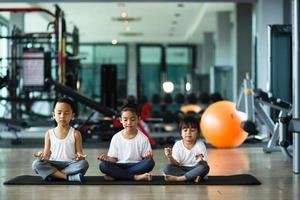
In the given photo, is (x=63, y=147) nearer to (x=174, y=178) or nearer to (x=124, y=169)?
(x=124, y=169)

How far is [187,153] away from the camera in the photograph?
4074mm

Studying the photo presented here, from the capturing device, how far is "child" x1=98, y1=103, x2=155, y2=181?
404cm

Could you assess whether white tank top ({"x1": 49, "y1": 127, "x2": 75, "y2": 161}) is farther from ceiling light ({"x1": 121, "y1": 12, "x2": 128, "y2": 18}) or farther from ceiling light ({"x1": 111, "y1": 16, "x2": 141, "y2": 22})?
ceiling light ({"x1": 111, "y1": 16, "x2": 141, "y2": 22})

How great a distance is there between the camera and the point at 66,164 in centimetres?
409

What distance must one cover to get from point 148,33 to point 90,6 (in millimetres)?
6252

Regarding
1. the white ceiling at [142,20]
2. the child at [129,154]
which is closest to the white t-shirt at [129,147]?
the child at [129,154]

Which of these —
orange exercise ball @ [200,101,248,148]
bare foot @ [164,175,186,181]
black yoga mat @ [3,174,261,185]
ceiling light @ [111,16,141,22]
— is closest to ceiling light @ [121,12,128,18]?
ceiling light @ [111,16,141,22]

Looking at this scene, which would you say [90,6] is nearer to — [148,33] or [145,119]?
[145,119]

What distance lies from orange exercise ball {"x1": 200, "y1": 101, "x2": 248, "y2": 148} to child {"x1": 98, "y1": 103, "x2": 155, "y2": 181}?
322 cm

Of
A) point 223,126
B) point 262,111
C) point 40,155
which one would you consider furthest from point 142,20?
point 40,155

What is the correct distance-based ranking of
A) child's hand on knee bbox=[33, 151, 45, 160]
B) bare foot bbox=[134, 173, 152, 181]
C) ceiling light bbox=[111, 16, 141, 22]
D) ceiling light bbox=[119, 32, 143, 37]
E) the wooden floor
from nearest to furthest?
the wooden floor, child's hand on knee bbox=[33, 151, 45, 160], bare foot bbox=[134, 173, 152, 181], ceiling light bbox=[111, 16, 141, 22], ceiling light bbox=[119, 32, 143, 37]

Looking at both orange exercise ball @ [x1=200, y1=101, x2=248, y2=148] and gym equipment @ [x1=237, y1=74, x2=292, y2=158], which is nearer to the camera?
gym equipment @ [x1=237, y1=74, x2=292, y2=158]

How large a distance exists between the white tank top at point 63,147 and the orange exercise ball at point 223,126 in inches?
136

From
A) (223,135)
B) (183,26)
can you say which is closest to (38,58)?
(223,135)
